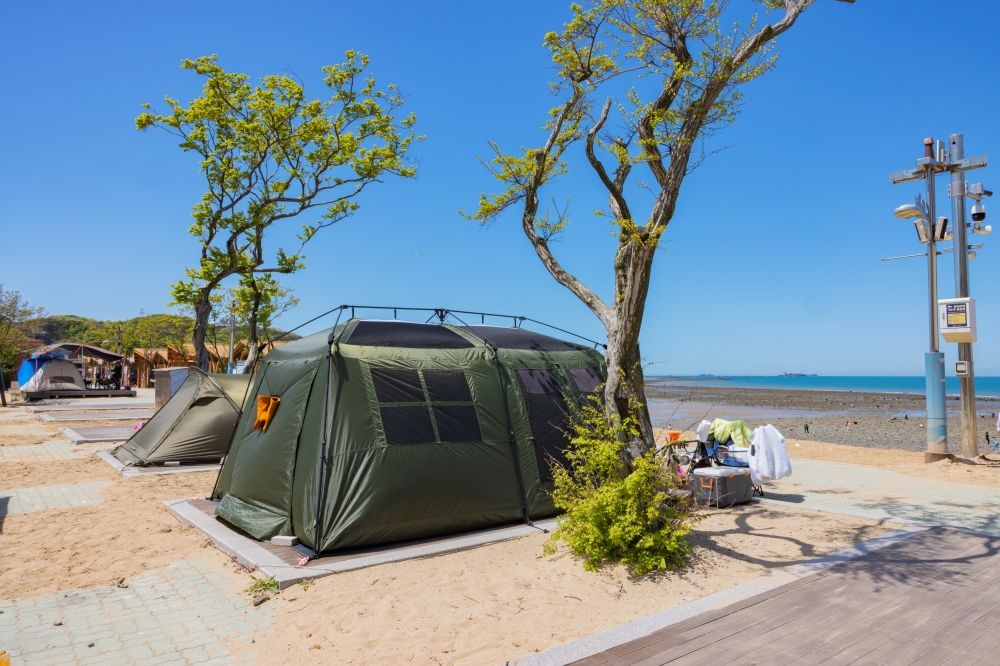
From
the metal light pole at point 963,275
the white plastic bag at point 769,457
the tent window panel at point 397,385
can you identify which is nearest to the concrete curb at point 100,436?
the tent window panel at point 397,385

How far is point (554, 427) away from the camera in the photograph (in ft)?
22.8

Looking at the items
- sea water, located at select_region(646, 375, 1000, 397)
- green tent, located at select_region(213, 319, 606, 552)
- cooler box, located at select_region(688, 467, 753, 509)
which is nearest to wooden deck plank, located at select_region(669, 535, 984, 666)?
cooler box, located at select_region(688, 467, 753, 509)

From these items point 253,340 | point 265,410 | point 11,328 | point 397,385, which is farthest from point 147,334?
point 397,385

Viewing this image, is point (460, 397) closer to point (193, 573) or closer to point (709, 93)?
point (193, 573)

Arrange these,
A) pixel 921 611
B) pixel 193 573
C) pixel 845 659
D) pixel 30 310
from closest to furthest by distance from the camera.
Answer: pixel 845 659, pixel 921 611, pixel 193 573, pixel 30 310

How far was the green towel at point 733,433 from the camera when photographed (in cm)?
786

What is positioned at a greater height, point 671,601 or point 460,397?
point 460,397

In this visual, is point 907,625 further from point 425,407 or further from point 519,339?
point 519,339

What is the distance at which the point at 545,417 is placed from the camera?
6.92 m

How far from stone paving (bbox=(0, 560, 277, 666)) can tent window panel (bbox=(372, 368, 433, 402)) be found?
2.13 metres

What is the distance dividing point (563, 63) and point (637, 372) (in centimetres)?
357

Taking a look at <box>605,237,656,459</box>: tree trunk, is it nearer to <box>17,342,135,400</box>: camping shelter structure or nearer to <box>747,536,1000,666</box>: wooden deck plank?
<box>747,536,1000,666</box>: wooden deck plank

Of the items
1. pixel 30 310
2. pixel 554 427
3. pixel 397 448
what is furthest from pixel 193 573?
pixel 30 310

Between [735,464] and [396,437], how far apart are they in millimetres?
4521
